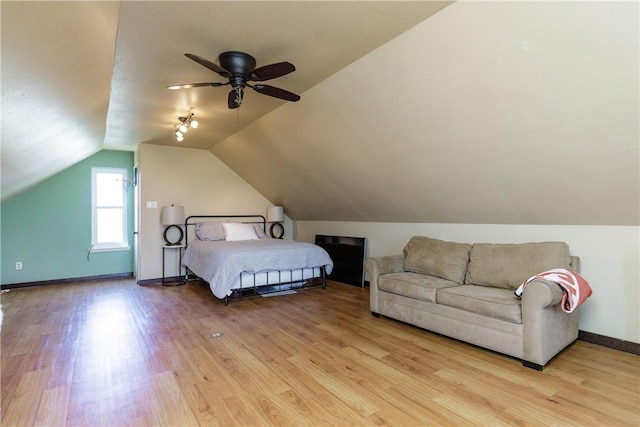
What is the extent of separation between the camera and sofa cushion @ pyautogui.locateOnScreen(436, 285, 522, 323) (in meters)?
2.69

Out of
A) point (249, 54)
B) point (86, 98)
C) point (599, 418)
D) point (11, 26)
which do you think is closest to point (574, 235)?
point (599, 418)

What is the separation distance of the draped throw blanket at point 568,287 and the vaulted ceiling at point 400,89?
705 mm

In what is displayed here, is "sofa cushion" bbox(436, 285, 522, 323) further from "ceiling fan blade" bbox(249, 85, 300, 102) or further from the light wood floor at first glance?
"ceiling fan blade" bbox(249, 85, 300, 102)

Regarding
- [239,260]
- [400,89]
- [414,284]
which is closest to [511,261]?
[414,284]

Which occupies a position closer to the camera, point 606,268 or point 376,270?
point 606,268

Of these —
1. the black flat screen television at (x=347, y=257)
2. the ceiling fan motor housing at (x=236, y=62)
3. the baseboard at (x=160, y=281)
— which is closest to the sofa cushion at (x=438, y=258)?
the black flat screen television at (x=347, y=257)

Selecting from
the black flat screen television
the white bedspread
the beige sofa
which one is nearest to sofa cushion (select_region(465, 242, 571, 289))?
the beige sofa

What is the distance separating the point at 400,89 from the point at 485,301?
1.94 meters

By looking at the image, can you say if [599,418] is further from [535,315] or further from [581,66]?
[581,66]

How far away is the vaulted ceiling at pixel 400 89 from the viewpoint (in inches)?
76.7

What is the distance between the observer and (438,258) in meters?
3.78

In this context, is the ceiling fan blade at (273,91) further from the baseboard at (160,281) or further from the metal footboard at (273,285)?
the baseboard at (160,281)

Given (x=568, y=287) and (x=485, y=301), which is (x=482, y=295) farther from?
(x=568, y=287)

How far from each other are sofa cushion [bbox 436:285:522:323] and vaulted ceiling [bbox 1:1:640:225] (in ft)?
3.20
